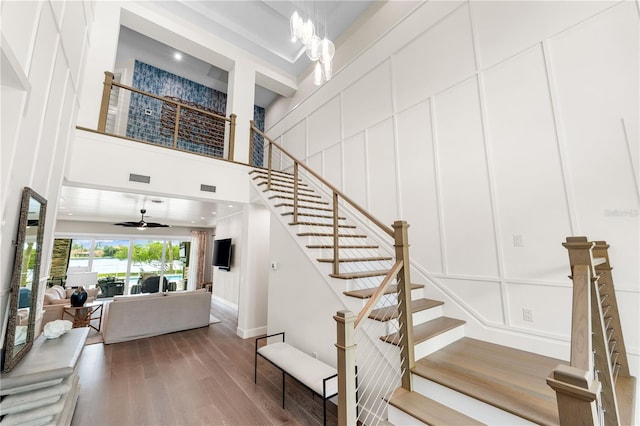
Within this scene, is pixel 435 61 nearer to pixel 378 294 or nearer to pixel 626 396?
pixel 378 294

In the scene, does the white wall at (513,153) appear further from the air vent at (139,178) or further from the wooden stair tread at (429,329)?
the air vent at (139,178)

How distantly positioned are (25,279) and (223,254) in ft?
19.9

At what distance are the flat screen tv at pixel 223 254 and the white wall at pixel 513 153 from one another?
4325 millimetres

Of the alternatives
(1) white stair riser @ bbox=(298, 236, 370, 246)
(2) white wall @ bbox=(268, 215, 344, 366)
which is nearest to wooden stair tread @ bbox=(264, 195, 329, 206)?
(2) white wall @ bbox=(268, 215, 344, 366)

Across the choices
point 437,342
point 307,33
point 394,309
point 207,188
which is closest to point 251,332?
point 207,188

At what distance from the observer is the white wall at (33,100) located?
1.38 meters

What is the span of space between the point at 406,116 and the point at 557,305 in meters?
2.84

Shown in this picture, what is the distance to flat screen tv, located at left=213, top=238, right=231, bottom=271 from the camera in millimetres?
7691

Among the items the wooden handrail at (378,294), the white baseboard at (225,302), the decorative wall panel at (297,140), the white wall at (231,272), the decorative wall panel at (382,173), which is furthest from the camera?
the white wall at (231,272)

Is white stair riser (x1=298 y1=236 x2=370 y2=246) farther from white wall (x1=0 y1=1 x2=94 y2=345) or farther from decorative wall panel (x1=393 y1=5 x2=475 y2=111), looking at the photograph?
white wall (x1=0 y1=1 x2=94 y2=345)

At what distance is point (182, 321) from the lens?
17.4 feet

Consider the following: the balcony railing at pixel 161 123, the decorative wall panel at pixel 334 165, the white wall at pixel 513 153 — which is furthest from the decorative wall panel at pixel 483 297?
the balcony railing at pixel 161 123

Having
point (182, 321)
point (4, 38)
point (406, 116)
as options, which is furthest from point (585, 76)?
point (182, 321)

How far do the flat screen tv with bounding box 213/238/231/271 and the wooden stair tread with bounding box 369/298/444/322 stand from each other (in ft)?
19.6
